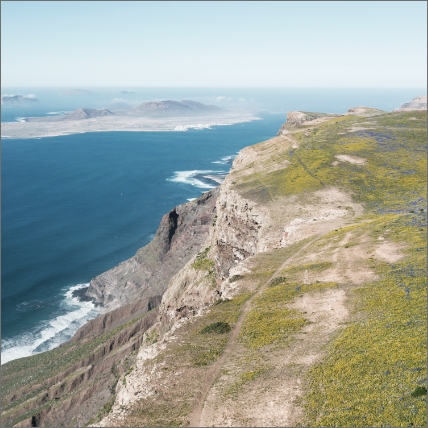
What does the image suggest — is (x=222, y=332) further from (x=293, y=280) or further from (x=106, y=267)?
(x=106, y=267)

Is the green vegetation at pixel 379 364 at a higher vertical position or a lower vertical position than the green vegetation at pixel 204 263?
higher

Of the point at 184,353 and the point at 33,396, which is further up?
Answer: the point at 184,353

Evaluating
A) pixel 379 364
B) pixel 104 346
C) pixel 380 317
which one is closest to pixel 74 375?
pixel 104 346

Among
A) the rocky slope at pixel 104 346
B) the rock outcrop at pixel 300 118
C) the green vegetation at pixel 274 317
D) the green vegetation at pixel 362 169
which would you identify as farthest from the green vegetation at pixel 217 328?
the rock outcrop at pixel 300 118

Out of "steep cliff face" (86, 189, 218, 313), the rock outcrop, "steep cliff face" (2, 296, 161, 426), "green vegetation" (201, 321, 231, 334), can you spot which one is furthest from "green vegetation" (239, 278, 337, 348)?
the rock outcrop

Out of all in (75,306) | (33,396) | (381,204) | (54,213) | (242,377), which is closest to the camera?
(242,377)

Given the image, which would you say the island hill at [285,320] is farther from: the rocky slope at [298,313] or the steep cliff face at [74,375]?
the steep cliff face at [74,375]

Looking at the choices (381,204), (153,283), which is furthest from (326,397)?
(153,283)
